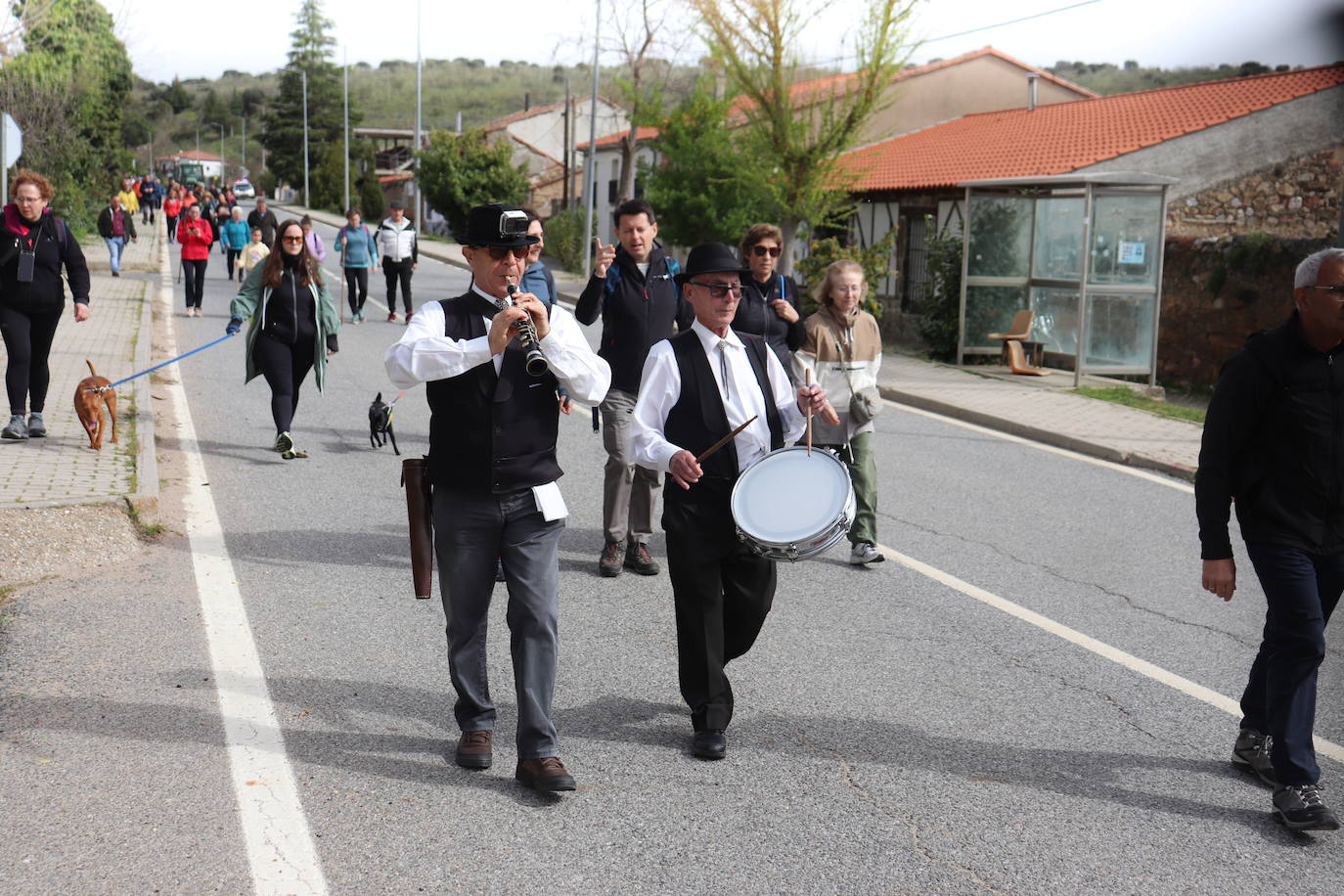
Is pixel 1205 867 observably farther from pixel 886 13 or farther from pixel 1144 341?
pixel 886 13

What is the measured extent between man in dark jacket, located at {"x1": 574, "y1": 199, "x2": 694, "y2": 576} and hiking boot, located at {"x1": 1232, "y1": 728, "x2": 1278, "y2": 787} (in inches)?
131

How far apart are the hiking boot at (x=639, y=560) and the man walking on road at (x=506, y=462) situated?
111 inches

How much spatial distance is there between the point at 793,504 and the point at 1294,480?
1587 mm

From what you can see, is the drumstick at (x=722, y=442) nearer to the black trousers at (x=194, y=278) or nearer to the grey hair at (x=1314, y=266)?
the grey hair at (x=1314, y=266)

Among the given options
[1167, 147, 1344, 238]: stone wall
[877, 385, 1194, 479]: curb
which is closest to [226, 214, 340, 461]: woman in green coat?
[877, 385, 1194, 479]: curb

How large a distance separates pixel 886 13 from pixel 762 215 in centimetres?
904

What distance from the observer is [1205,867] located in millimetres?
3898

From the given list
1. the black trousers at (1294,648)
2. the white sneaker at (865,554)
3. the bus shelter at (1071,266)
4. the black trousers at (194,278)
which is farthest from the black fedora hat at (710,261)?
the black trousers at (194,278)

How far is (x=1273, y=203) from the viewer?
25.2m

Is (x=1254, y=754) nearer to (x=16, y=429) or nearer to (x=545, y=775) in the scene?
(x=545, y=775)

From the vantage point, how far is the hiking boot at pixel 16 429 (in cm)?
974

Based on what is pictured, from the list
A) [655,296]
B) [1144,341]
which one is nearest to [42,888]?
[655,296]

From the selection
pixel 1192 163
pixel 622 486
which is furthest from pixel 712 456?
pixel 1192 163

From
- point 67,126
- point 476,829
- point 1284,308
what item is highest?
point 67,126
